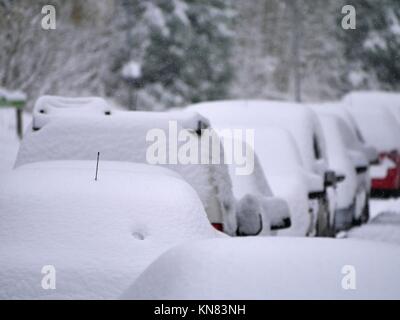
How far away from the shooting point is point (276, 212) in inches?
283

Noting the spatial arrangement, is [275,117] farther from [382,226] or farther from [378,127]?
[378,127]

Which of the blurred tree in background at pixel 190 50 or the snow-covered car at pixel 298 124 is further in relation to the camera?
the blurred tree in background at pixel 190 50

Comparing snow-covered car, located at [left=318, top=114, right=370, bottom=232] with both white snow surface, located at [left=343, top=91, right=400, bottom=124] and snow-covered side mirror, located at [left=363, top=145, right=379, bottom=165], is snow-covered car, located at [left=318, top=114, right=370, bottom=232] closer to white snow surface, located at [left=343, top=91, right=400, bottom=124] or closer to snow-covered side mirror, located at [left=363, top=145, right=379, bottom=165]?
snow-covered side mirror, located at [left=363, top=145, right=379, bottom=165]

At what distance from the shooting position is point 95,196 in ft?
18.6

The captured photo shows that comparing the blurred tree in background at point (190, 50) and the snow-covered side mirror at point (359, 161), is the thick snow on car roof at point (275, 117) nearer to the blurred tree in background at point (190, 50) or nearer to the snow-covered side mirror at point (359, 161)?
the snow-covered side mirror at point (359, 161)

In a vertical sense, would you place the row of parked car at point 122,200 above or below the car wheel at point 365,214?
above

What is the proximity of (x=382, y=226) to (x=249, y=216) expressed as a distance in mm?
7256

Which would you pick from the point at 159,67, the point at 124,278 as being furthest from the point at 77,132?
the point at 159,67

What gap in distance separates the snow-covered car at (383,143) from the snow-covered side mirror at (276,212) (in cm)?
1013

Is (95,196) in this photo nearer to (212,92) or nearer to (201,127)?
(201,127)

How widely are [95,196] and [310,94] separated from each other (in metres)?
55.9

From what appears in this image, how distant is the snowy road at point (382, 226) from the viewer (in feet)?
40.7

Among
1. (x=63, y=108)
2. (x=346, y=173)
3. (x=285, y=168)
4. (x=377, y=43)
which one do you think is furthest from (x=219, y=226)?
(x=377, y=43)

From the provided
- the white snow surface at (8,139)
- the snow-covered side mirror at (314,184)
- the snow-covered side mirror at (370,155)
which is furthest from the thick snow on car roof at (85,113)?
the snow-covered side mirror at (370,155)
